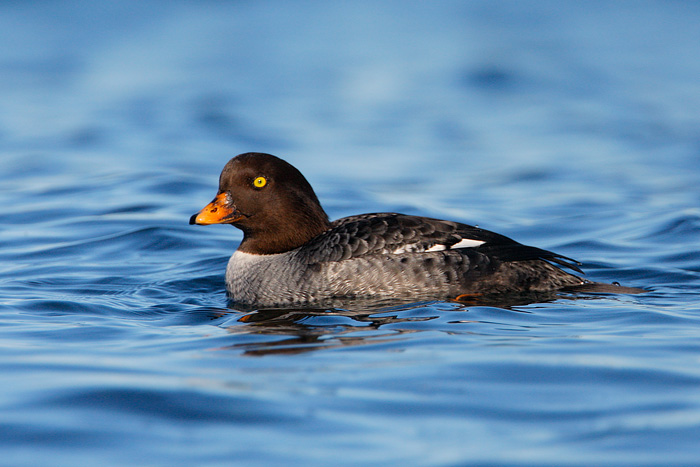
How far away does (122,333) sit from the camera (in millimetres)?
6508

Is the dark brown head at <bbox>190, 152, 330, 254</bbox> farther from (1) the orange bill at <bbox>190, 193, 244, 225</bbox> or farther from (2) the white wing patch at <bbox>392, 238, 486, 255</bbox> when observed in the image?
(2) the white wing patch at <bbox>392, 238, 486, 255</bbox>

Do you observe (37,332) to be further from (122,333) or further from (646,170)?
(646,170)

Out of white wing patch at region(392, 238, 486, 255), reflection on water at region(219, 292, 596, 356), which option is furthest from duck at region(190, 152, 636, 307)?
reflection on water at region(219, 292, 596, 356)

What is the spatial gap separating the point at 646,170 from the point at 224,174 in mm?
9035

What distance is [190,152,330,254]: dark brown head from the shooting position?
782 centimetres

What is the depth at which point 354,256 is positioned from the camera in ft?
24.6

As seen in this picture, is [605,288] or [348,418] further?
[605,288]

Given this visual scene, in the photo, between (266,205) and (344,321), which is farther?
(266,205)

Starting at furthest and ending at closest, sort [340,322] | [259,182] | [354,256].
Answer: [259,182], [354,256], [340,322]

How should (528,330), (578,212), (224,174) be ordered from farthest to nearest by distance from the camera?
(578,212) → (224,174) → (528,330)

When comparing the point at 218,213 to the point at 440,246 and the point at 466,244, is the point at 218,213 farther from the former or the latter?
the point at 466,244

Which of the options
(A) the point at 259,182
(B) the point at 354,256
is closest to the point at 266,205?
(A) the point at 259,182

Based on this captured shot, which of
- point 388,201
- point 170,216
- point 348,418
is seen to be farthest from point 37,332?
point 388,201

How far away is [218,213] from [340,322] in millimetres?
1721
